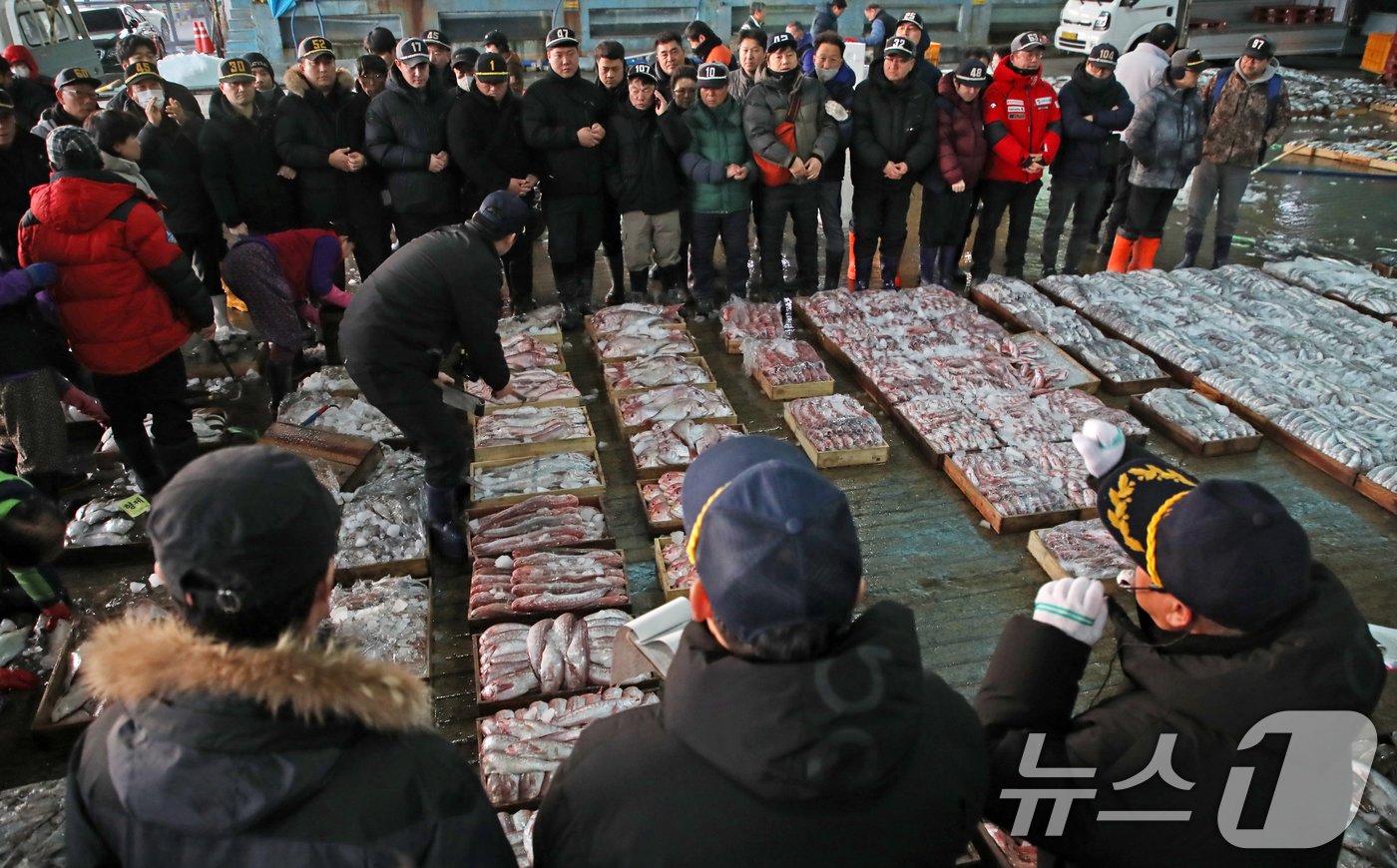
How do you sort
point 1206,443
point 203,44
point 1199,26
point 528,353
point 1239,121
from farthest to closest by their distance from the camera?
point 1199,26 < point 203,44 < point 1239,121 < point 528,353 < point 1206,443

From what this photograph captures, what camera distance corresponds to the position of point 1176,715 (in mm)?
1932

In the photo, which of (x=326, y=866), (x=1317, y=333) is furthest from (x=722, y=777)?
(x=1317, y=333)

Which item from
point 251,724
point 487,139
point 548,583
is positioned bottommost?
point 548,583

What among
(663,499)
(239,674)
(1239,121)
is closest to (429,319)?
(663,499)

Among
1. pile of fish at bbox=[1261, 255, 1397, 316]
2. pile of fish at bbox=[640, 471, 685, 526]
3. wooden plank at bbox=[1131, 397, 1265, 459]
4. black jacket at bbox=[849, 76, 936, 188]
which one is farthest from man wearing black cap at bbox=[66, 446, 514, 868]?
pile of fish at bbox=[1261, 255, 1397, 316]

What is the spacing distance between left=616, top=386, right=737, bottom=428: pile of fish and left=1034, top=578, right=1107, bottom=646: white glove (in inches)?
150

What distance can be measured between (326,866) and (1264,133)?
945cm

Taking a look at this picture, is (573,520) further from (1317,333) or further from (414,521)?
(1317,333)

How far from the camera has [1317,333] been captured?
6902 millimetres

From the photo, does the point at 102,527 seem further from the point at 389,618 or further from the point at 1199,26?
the point at 1199,26

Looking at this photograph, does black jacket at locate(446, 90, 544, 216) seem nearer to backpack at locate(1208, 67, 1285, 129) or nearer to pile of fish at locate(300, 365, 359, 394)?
pile of fish at locate(300, 365, 359, 394)

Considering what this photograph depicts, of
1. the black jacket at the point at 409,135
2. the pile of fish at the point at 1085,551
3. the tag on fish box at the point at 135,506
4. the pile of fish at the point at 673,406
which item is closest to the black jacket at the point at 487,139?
the black jacket at the point at 409,135

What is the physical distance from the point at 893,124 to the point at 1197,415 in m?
3.34

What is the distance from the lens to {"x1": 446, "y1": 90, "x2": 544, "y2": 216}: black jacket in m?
6.95
